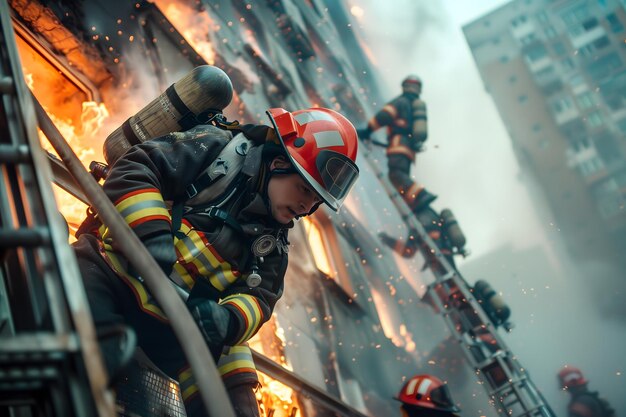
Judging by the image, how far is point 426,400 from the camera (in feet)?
16.0

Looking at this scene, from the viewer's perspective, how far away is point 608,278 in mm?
30469

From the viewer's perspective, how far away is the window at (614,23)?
144 feet

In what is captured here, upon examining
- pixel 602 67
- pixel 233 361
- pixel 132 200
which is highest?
pixel 602 67

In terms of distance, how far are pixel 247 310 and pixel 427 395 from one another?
316cm

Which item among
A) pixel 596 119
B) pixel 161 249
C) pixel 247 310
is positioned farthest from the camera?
pixel 596 119

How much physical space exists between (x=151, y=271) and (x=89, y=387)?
36 cm

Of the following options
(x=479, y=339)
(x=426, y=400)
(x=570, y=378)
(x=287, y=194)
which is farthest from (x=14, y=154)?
(x=570, y=378)

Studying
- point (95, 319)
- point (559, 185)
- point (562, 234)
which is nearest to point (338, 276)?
point (95, 319)

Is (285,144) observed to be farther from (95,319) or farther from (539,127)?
(539,127)

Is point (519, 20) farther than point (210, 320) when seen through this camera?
Yes

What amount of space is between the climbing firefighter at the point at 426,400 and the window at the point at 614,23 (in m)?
48.1

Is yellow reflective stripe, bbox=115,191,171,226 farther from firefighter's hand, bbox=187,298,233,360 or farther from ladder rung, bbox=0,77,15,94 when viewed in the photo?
ladder rung, bbox=0,77,15,94

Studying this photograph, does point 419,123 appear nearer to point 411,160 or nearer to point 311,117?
point 411,160

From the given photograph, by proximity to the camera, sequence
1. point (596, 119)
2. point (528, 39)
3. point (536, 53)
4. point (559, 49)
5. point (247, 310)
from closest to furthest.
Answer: point (247, 310) < point (596, 119) < point (559, 49) < point (536, 53) < point (528, 39)
